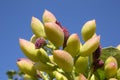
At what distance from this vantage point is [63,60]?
148cm

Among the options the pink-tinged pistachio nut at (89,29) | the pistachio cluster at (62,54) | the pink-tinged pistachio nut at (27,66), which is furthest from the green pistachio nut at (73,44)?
the pink-tinged pistachio nut at (27,66)

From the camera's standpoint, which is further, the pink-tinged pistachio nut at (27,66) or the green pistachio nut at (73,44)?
the pink-tinged pistachio nut at (27,66)

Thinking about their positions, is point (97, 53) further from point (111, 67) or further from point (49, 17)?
point (49, 17)

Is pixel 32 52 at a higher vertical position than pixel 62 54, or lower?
higher

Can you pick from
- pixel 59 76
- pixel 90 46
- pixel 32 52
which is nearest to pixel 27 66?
pixel 32 52

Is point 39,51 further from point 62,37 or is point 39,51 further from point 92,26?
point 92,26

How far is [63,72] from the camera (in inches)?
61.0

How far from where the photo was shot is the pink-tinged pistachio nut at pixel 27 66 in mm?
1633

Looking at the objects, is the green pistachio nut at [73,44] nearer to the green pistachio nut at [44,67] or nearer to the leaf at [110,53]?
the green pistachio nut at [44,67]

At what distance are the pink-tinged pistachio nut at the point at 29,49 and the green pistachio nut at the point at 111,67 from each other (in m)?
0.37

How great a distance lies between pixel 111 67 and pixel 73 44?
23 centimetres

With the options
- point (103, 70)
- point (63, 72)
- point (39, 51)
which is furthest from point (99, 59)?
point (39, 51)

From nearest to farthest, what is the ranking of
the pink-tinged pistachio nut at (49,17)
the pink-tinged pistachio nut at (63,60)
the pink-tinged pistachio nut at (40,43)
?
the pink-tinged pistachio nut at (63,60) → the pink-tinged pistachio nut at (40,43) → the pink-tinged pistachio nut at (49,17)

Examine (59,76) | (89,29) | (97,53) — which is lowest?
(59,76)
